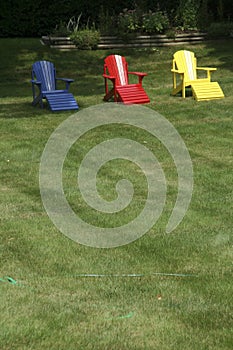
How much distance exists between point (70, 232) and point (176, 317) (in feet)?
6.90

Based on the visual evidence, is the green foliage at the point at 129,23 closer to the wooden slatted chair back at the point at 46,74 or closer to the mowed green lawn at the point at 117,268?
the wooden slatted chair back at the point at 46,74

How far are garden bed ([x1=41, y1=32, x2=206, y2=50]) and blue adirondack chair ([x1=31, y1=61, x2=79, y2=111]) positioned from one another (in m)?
6.26

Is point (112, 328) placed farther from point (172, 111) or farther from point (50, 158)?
point (172, 111)

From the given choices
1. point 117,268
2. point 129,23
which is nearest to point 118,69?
point 129,23

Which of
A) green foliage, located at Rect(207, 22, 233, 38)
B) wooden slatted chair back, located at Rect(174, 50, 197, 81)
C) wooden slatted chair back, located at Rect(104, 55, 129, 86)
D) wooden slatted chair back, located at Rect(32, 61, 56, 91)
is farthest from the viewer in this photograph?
green foliage, located at Rect(207, 22, 233, 38)

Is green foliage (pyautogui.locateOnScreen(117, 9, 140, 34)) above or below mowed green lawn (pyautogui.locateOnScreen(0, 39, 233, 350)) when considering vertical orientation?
above

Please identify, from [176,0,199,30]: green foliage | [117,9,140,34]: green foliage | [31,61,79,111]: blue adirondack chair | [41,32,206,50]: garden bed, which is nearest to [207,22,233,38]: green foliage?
[41,32,206,50]: garden bed

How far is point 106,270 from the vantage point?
5684mm

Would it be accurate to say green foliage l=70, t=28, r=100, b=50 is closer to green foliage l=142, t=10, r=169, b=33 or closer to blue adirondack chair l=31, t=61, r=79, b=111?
green foliage l=142, t=10, r=169, b=33

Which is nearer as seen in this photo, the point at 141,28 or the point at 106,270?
the point at 106,270

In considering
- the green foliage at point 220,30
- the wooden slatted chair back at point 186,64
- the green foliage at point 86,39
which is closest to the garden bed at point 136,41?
the green foliage at point 86,39

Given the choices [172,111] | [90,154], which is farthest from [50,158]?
[172,111]

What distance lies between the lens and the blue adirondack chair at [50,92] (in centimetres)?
1401

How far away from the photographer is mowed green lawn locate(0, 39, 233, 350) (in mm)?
4539
